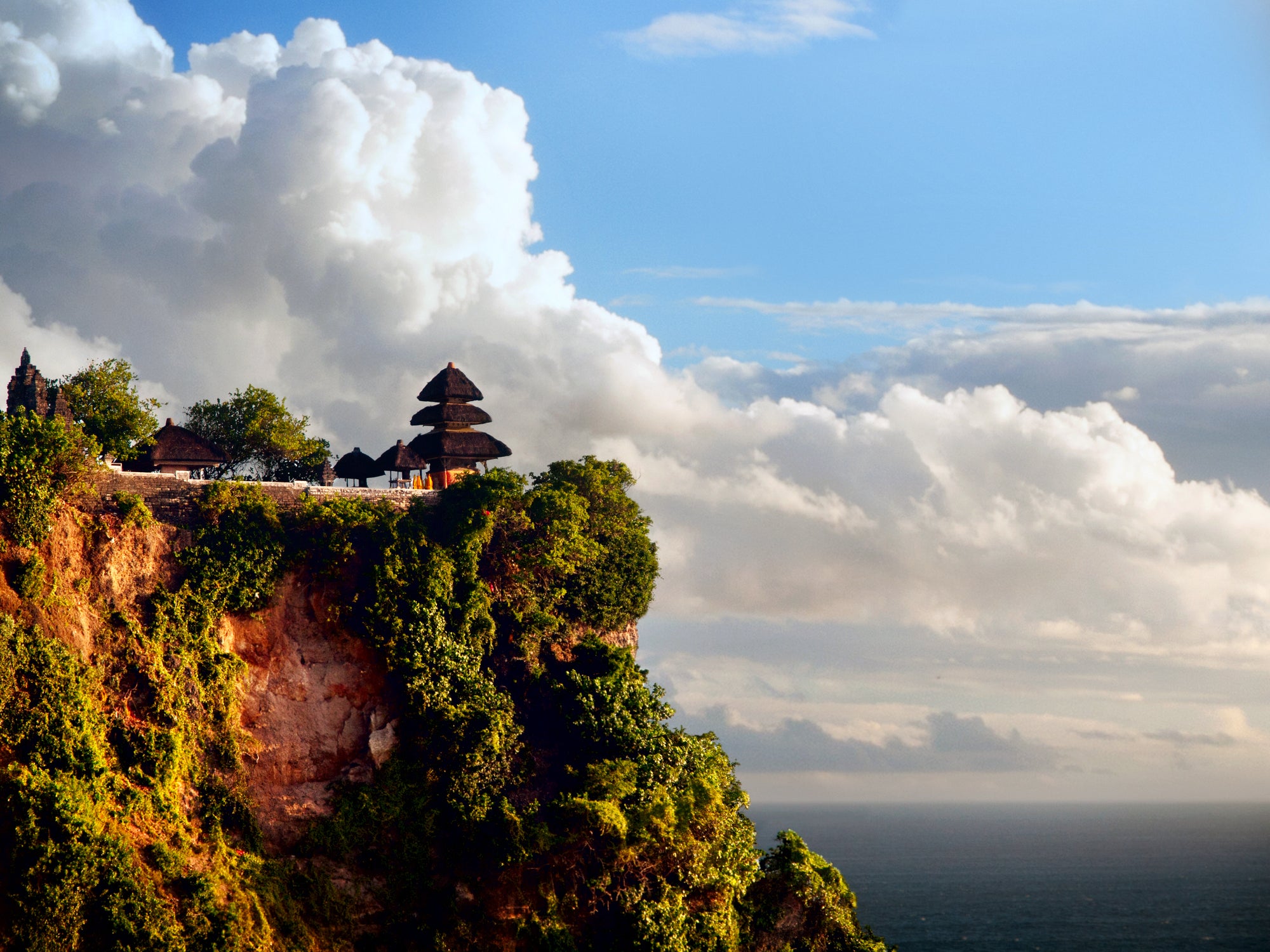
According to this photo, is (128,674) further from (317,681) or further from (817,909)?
(817,909)

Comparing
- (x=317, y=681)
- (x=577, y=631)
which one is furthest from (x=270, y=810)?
(x=577, y=631)

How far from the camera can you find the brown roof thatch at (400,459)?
149 ft

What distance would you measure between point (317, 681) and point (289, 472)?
10474mm

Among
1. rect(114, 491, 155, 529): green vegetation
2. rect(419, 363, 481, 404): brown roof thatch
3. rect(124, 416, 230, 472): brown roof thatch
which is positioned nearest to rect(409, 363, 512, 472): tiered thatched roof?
rect(419, 363, 481, 404): brown roof thatch

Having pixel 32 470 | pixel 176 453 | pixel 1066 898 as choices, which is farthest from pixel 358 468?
pixel 1066 898

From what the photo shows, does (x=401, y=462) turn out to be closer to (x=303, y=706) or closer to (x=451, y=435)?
(x=451, y=435)

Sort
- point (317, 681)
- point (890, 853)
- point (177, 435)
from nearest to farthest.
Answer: point (317, 681) → point (177, 435) → point (890, 853)

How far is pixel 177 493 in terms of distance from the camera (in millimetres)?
39156

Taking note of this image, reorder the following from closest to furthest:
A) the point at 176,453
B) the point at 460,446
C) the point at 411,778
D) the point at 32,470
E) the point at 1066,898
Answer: the point at 32,470
the point at 411,778
the point at 176,453
the point at 460,446
the point at 1066,898

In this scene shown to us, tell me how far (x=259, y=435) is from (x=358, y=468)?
12.3 ft

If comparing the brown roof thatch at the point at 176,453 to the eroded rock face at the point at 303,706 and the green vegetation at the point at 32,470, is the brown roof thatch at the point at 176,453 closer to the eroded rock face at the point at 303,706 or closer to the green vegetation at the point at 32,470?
the green vegetation at the point at 32,470

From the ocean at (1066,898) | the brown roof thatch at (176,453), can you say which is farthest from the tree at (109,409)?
the ocean at (1066,898)

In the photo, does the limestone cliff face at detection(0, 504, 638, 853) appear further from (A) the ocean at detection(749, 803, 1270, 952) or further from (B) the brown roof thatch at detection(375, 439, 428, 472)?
(A) the ocean at detection(749, 803, 1270, 952)

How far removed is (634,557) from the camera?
4475 cm
